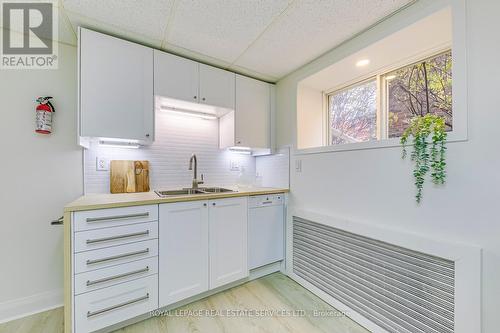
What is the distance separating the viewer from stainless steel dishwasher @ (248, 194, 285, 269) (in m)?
2.08

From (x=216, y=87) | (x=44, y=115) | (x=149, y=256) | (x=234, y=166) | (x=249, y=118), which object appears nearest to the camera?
(x=149, y=256)

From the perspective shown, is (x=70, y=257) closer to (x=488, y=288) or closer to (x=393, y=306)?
(x=393, y=306)

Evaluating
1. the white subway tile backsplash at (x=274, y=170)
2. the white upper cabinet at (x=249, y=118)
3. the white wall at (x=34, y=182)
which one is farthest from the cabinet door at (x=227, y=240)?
the white wall at (x=34, y=182)

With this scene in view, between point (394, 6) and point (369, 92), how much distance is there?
728 mm

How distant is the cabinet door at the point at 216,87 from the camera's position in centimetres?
204

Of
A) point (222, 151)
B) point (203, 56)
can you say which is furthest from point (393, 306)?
point (203, 56)

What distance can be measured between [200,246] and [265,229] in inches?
28.7

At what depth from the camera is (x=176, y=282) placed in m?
1.63

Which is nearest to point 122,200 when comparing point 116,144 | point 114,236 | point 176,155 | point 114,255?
point 114,236

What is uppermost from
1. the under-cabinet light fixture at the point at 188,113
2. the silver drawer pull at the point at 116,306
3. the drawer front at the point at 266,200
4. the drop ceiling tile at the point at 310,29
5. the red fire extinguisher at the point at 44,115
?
the drop ceiling tile at the point at 310,29

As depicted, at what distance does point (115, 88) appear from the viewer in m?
1.64

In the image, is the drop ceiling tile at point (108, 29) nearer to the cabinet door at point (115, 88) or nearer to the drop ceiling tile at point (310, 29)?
the cabinet door at point (115, 88)

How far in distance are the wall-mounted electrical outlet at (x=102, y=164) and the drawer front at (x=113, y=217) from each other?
2.24 feet

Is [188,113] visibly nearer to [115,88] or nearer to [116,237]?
[115,88]
